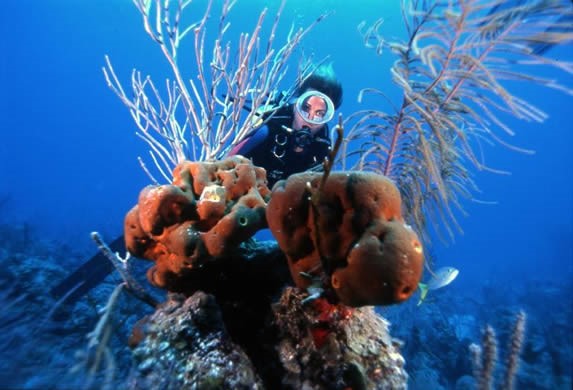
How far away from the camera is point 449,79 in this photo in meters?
3.29

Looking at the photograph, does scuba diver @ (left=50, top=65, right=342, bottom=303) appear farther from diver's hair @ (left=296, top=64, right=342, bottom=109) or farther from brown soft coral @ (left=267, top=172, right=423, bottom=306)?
brown soft coral @ (left=267, top=172, right=423, bottom=306)

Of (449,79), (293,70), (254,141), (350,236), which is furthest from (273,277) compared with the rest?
(293,70)

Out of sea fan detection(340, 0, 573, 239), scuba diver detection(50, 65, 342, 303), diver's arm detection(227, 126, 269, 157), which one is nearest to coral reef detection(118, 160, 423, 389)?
sea fan detection(340, 0, 573, 239)

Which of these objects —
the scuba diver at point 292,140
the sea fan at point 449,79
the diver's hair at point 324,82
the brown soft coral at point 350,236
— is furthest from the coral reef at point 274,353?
the diver's hair at point 324,82

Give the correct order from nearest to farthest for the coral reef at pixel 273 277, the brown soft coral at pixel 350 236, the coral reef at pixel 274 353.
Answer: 1. the brown soft coral at pixel 350 236
2. the coral reef at pixel 273 277
3. the coral reef at pixel 274 353

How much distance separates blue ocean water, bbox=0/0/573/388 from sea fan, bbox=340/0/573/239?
18.9 ft

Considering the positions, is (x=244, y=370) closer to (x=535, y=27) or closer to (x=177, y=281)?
(x=177, y=281)

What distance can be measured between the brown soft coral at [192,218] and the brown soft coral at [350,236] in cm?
39

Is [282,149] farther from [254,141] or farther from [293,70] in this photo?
[293,70]

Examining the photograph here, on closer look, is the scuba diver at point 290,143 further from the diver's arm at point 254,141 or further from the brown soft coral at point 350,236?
the brown soft coral at point 350,236

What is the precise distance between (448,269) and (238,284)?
133 inches

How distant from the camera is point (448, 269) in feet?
15.2

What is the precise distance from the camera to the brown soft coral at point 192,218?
2.26m

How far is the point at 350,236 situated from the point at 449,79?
245 cm
